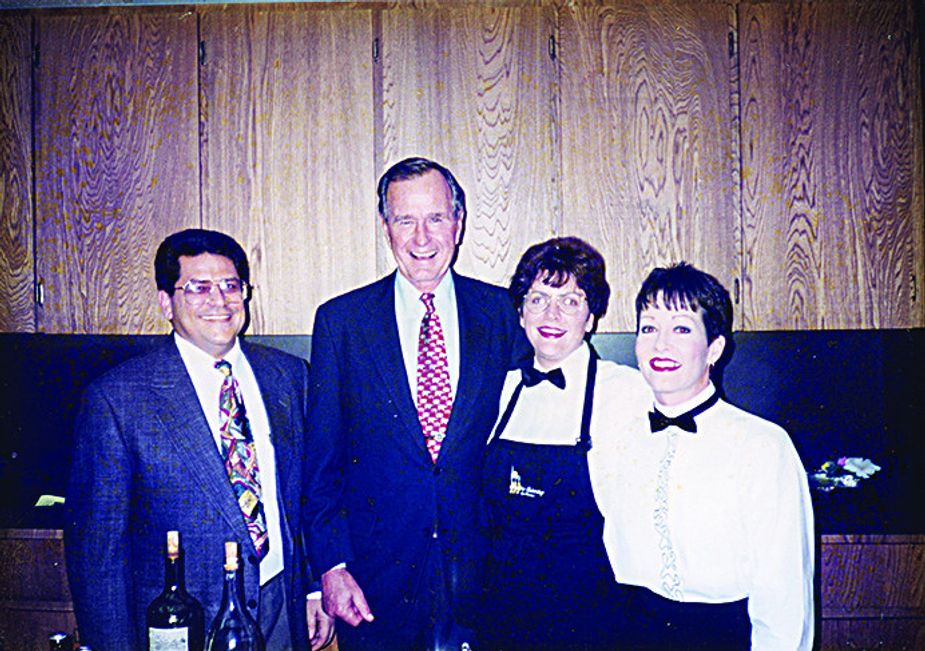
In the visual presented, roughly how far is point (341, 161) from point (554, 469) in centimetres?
121

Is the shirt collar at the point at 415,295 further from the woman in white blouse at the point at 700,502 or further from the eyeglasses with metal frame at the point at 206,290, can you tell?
the woman in white blouse at the point at 700,502

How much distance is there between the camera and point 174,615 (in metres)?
1.25

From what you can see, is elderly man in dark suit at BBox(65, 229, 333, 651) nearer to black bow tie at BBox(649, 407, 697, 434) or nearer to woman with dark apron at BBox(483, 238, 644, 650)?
woman with dark apron at BBox(483, 238, 644, 650)

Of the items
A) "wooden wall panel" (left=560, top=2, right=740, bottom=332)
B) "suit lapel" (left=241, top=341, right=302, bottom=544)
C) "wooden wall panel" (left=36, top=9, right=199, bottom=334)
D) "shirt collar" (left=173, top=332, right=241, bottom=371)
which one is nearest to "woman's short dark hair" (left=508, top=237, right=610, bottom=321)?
"wooden wall panel" (left=560, top=2, right=740, bottom=332)

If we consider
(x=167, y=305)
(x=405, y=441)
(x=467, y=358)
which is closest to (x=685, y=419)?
(x=467, y=358)

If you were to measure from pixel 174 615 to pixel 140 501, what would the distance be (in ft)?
1.39

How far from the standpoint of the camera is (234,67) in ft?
7.23

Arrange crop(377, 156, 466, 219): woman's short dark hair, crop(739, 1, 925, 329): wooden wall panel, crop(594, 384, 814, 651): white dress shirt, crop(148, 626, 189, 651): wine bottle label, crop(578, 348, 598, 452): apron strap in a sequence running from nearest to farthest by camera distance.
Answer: crop(148, 626, 189, 651): wine bottle label, crop(594, 384, 814, 651): white dress shirt, crop(578, 348, 598, 452): apron strap, crop(377, 156, 466, 219): woman's short dark hair, crop(739, 1, 925, 329): wooden wall panel

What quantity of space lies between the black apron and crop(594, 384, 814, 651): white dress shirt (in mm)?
49

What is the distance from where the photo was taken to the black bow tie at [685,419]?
4.90ft

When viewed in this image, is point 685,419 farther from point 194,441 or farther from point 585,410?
point 194,441

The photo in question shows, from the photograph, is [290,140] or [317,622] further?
[290,140]

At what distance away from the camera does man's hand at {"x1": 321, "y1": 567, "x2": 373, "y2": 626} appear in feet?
5.62

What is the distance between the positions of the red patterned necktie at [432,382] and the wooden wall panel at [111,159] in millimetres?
942
